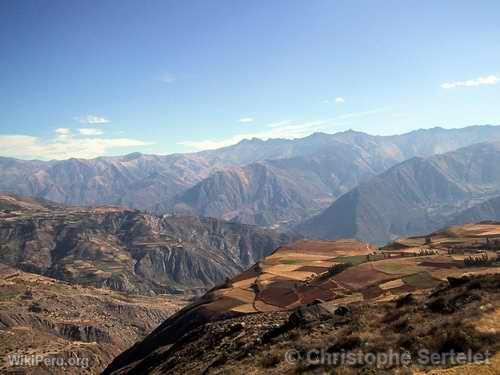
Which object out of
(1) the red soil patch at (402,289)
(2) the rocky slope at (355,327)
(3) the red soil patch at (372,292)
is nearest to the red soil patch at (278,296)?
(2) the rocky slope at (355,327)

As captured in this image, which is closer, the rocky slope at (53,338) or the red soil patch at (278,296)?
the red soil patch at (278,296)

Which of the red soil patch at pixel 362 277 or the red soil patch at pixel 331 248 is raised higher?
the red soil patch at pixel 362 277

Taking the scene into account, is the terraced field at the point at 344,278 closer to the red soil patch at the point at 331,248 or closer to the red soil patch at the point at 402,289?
the red soil patch at the point at 402,289

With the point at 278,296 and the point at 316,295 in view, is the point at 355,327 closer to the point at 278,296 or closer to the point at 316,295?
the point at 316,295

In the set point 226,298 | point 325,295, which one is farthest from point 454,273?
point 226,298

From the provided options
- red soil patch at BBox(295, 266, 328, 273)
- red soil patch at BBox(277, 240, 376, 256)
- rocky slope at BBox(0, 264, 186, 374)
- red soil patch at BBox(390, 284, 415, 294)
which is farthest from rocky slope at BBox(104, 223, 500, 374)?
red soil patch at BBox(277, 240, 376, 256)

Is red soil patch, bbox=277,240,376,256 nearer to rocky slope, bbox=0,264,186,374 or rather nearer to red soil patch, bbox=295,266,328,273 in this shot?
red soil patch, bbox=295,266,328,273

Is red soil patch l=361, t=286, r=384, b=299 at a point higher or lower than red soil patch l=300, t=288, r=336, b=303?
higher

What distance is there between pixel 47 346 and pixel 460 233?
142940mm

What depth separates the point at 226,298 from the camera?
93938 millimetres

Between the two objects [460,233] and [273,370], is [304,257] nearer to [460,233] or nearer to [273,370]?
[460,233]

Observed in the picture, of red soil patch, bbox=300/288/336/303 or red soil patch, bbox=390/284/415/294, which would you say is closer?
red soil patch, bbox=390/284/415/294

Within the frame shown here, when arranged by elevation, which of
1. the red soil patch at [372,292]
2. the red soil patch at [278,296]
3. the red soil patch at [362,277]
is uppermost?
the red soil patch at [372,292]

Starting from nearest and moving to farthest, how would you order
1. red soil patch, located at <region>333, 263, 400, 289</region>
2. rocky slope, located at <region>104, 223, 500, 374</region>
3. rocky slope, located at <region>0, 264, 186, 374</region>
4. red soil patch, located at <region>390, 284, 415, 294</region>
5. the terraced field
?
rocky slope, located at <region>104, 223, 500, 374</region> → red soil patch, located at <region>390, 284, 415, 294</region> → the terraced field → red soil patch, located at <region>333, 263, 400, 289</region> → rocky slope, located at <region>0, 264, 186, 374</region>
